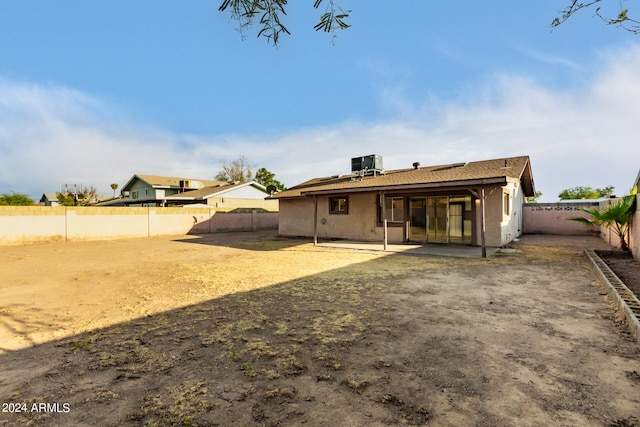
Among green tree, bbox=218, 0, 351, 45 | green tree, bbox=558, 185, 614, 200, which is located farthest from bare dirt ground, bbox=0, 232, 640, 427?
green tree, bbox=558, 185, 614, 200

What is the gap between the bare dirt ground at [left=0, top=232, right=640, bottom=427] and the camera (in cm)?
207

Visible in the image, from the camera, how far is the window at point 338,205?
1505 cm

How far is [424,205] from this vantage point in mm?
12961

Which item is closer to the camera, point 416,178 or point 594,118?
point 594,118

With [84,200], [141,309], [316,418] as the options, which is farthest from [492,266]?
[84,200]

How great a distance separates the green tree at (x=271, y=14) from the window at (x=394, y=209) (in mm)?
11865

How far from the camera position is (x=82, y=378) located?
2.55m

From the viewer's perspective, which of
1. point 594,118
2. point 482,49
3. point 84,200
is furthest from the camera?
point 84,200

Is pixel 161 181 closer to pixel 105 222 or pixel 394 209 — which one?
pixel 105 222

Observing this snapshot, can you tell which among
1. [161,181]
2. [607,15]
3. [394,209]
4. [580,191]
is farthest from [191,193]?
[580,191]

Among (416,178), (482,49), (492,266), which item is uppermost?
(482,49)

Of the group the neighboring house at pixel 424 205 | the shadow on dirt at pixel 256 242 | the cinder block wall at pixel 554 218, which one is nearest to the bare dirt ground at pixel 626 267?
the neighboring house at pixel 424 205

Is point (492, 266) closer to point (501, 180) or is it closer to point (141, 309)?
point (501, 180)

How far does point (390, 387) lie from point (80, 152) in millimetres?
33346
